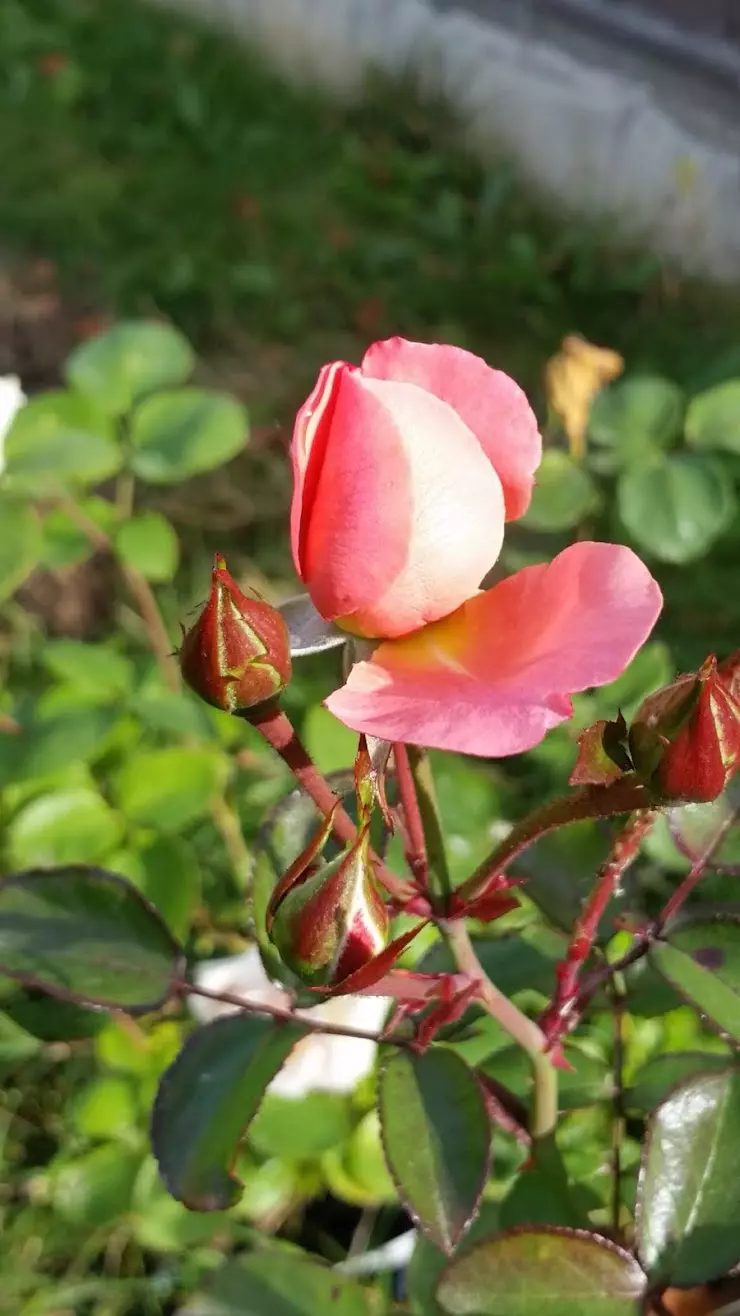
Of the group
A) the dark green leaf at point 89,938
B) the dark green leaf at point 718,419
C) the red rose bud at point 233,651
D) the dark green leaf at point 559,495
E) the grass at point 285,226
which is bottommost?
the grass at point 285,226

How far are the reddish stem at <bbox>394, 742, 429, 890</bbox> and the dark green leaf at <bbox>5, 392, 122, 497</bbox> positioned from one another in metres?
0.54

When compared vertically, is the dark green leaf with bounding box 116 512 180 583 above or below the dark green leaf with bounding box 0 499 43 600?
below

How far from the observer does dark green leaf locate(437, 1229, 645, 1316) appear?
1.54 ft

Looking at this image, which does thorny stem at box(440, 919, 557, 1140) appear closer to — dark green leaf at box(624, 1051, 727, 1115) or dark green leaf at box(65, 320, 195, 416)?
dark green leaf at box(624, 1051, 727, 1115)

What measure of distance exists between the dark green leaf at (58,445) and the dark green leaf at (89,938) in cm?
41

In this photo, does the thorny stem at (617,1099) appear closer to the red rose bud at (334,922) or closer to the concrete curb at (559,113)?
the red rose bud at (334,922)

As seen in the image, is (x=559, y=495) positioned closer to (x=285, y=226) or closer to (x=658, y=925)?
(x=658, y=925)

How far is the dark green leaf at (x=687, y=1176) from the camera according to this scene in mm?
494

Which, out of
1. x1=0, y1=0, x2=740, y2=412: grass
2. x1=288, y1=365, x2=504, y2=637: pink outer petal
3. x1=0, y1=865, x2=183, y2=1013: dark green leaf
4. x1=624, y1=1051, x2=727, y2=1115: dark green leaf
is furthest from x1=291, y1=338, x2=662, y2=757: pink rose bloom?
x1=0, y1=0, x2=740, y2=412: grass

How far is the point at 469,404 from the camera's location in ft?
1.32

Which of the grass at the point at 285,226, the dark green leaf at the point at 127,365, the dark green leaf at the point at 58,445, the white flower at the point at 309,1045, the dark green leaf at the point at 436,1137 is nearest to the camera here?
the dark green leaf at the point at 436,1137

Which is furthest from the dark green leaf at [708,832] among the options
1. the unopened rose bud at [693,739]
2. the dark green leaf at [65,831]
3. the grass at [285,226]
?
the grass at [285,226]

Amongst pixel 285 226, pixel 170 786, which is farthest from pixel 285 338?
pixel 170 786

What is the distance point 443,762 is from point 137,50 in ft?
8.39
